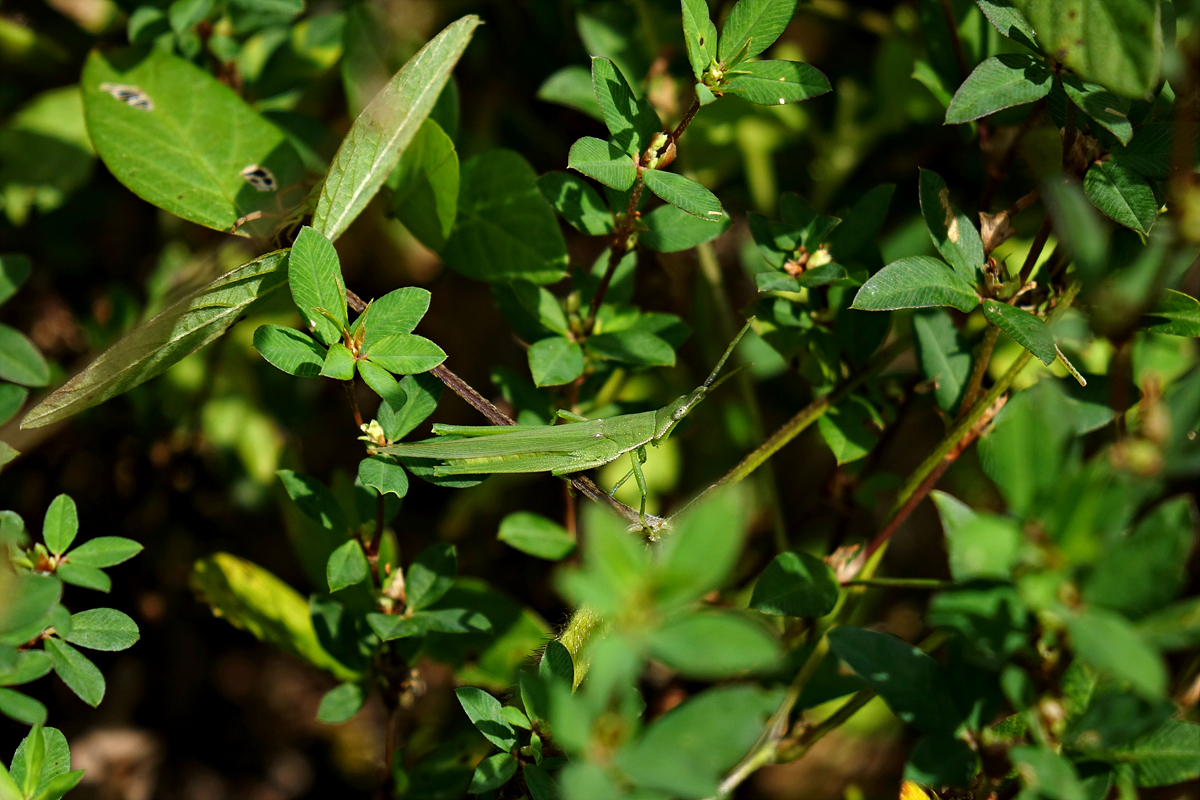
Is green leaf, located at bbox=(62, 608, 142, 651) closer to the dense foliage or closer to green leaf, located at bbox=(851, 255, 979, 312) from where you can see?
the dense foliage

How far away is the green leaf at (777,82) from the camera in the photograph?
1.20 metres

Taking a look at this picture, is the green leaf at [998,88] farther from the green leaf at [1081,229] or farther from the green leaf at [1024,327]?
the green leaf at [1081,229]

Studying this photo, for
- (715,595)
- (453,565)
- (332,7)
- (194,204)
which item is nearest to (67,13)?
(332,7)

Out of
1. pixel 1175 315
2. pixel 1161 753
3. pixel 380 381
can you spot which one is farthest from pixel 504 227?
pixel 1161 753

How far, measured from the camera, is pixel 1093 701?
2.79 ft

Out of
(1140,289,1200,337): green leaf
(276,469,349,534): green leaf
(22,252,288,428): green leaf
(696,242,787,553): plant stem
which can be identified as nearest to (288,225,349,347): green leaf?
(22,252,288,428): green leaf

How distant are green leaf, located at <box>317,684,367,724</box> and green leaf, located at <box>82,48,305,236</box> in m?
0.82

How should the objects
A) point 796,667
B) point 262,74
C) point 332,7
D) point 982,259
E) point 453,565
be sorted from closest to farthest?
point 982,259
point 453,565
point 796,667
point 262,74
point 332,7

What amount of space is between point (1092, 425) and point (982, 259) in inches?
13.4

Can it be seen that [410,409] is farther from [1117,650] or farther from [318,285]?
[1117,650]

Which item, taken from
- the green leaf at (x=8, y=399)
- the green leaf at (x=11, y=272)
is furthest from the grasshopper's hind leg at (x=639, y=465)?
the green leaf at (x=11, y=272)

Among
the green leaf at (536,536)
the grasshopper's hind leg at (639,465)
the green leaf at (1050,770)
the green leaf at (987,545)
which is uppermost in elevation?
the green leaf at (987,545)

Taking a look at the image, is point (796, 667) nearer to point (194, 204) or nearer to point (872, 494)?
point (872, 494)

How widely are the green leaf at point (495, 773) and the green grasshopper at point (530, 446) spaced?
389 millimetres
